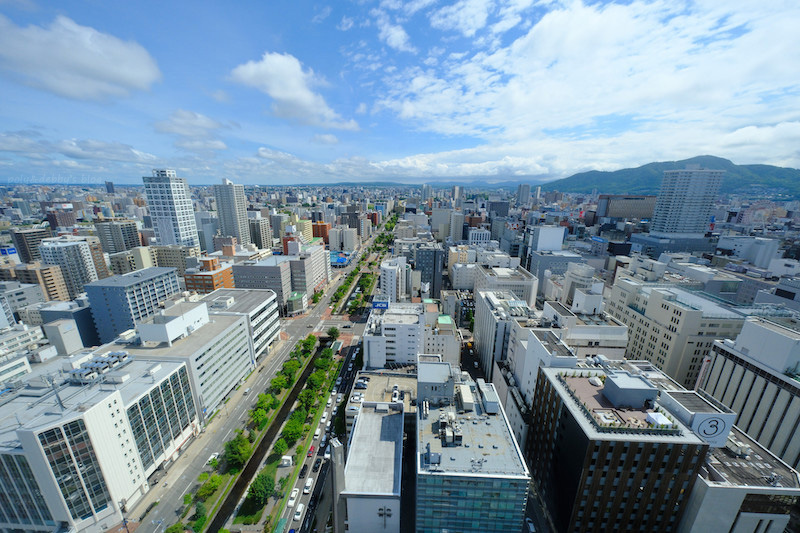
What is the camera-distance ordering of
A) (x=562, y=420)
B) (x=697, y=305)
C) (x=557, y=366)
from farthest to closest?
1. (x=697, y=305)
2. (x=557, y=366)
3. (x=562, y=420)

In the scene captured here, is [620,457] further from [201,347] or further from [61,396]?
[61,396]

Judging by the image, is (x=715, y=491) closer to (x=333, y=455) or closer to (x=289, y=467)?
(x=333, y=455)

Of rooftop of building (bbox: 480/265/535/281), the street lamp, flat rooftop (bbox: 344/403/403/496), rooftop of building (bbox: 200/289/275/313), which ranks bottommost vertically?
the street lamp

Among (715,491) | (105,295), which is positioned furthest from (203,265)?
(715,491)

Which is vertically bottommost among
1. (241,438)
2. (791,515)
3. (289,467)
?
(289,467)

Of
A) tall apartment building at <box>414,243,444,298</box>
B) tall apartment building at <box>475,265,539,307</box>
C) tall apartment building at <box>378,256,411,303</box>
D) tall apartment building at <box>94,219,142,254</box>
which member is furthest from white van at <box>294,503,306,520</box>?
tall apartment building at <box>94,219,142,254</box>

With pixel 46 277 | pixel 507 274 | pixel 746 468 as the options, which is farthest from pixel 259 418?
pixel 46 277

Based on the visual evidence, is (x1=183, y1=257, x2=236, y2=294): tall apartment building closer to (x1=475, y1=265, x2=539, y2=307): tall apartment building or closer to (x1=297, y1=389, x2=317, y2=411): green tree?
(x1=297, y1=389, x2=317, y2=411): green tree
